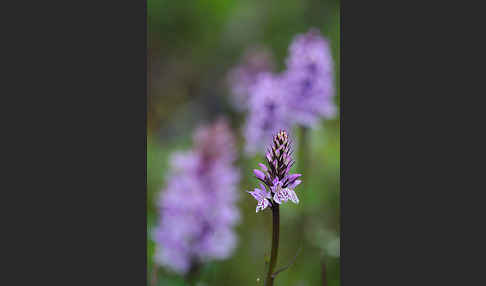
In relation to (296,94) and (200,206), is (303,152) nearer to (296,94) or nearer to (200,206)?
(296,94)

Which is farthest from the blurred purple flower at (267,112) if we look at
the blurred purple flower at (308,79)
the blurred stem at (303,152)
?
the blurred stem at (303,152)

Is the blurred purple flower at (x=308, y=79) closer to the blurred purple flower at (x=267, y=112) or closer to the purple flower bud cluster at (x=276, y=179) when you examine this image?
the blurred purple flower at (x=267, y=112)

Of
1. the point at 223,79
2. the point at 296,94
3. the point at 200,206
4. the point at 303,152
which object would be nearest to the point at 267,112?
the point at 296,94

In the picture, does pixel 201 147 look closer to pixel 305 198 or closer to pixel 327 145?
pixel 305 198

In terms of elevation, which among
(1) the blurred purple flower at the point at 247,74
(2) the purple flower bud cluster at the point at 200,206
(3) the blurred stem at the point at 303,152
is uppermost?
(1) the blurred purple flower at the point at 247,74

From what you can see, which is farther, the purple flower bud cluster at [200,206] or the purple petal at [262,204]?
the purple flower bud cluster at [200,206]

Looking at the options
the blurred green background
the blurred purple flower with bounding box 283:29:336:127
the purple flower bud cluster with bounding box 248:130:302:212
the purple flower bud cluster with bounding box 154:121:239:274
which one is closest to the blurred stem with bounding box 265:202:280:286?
the purple flower bud cluster with bounding box 248:130:302:212

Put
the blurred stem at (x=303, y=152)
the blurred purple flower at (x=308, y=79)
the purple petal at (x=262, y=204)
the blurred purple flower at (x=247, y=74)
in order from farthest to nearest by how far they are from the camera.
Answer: the blurred purple flower at (x=247, y=74) → the blurred stem at (x=303, y=152) → the blurred purple flower at (x=308, y=79) → the purple petal at (x=262, y=204)

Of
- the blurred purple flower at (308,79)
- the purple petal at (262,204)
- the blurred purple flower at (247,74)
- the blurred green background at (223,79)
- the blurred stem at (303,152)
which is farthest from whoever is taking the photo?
the blurred purple flower at (247,74)
